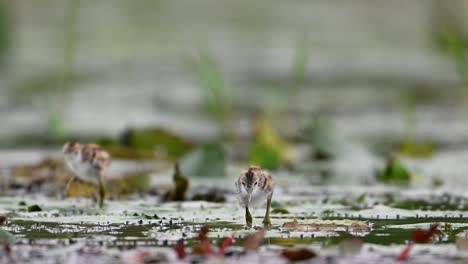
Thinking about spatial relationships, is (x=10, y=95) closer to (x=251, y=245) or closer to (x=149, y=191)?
(x=149, y=191)

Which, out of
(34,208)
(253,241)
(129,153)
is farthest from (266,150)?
(253,241)

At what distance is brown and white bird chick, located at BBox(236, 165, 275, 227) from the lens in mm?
4758

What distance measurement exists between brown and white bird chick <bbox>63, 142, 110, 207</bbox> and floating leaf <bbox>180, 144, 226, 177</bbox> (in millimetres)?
1660

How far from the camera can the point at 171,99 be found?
14195 millimetres

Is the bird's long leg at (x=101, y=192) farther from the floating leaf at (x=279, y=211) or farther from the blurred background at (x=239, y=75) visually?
the blurred background at (x=239, y=75)

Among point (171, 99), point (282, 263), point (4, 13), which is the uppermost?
point (4, 13)

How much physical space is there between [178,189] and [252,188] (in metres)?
1.51

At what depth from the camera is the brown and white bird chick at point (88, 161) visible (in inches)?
234

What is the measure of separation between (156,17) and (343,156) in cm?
1102

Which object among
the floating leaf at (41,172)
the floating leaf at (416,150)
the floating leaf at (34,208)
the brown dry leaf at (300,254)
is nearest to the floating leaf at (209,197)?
the floating leaf at (34,208)

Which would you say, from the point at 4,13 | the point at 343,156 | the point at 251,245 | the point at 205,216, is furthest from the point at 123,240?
the point at 4,13

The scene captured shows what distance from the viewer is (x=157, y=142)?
8.84m

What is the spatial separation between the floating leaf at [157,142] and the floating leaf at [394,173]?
1897mm

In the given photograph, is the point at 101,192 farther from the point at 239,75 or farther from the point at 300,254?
the point at 239,75
